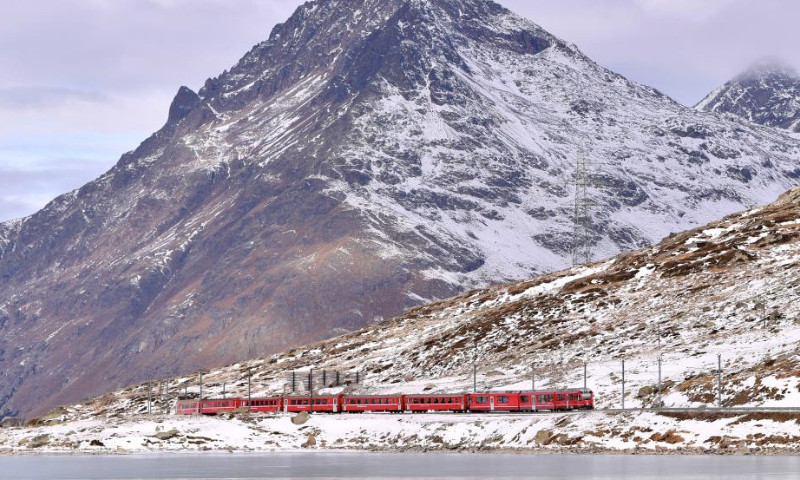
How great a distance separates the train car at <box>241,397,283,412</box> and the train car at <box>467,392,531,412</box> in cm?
3108

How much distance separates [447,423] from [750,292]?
67896mm

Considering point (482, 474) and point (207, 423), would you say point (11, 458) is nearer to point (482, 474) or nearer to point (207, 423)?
point (207, 423)

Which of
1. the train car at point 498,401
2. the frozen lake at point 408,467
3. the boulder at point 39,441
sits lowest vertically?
the frozen lake at point 408,467

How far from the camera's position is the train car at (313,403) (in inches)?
6801

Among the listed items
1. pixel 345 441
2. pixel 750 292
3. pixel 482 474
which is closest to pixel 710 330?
pixel 750 292

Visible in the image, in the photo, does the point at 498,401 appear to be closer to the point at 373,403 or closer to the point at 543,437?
the point at 543,437

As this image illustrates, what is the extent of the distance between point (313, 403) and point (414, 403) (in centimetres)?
1607

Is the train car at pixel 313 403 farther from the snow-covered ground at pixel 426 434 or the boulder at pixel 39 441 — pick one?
the boulder at pixel 39 441

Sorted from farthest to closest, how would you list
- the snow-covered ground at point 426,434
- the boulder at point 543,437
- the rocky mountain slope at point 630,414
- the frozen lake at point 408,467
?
1. the boulder at point 543,437
2. the rocky mountain slope at point 630,414
3. the snow-covered ground at point 426,434
4. the frozen lake at point 408,467

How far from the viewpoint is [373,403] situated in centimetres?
16875

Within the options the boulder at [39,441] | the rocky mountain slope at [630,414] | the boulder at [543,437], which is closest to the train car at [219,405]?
the rocky mountain slope at [630,414]

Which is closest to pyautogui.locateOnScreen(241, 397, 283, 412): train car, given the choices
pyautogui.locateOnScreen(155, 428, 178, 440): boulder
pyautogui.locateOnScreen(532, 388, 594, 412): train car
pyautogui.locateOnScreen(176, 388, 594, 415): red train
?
pyautogui.locateOnScreen(176, 388, 594, 415): red train

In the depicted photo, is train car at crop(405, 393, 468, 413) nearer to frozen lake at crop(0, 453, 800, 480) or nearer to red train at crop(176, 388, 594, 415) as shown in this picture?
red train at crop(176, 388, 594, 415)

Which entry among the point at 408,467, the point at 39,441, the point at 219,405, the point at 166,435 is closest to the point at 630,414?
the point at 408,467
